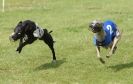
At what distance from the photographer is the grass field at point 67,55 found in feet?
43.9

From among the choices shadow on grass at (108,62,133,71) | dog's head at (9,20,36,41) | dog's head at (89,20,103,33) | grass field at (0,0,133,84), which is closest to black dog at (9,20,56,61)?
dog's head at (9,20,36,41)

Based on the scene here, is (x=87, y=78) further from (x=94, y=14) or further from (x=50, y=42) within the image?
(x=94, y=14)

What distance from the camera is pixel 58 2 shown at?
3922cm

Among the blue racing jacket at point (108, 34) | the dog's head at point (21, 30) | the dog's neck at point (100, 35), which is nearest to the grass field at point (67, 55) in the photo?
the blue racing jacket at point (108, 34)

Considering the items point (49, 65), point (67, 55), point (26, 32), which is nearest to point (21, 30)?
point (26, 32)

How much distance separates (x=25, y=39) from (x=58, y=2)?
1008 inches

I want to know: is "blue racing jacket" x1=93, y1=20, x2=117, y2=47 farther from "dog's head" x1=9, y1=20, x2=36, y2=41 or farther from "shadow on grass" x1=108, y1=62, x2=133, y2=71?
"dog's head" x1=9, y1=20, x2=36, y2=41

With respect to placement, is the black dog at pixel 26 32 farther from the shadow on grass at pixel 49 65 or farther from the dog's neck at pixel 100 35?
the dog's neck at pixel 100 35

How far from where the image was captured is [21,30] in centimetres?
1353

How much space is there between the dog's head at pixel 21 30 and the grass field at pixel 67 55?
126cm

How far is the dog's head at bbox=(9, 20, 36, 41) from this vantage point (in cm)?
1345

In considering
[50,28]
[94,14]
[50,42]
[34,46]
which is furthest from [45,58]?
[94,14]

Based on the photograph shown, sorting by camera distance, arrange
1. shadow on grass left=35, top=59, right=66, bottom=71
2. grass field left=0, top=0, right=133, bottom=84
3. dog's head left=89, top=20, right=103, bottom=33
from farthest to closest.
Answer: shadow on grass left=35, top=59, right=66, bottom=71 → grass field left=0, top=0, right=133, bottom=84 → dog's head left=89, top=20, right=103, bottom=33

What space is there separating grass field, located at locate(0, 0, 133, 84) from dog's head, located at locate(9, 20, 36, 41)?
1.26 metres
